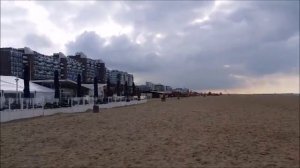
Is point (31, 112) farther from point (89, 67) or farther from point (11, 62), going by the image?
point (89, 67)

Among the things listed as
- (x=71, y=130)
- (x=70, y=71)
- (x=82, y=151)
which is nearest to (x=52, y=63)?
(x=70, y=71)

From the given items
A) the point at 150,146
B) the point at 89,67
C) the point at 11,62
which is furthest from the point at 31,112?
the point at 89,67

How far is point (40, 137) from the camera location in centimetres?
1243

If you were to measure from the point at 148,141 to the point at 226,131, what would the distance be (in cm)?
336

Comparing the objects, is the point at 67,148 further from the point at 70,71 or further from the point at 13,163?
the point at 70,71

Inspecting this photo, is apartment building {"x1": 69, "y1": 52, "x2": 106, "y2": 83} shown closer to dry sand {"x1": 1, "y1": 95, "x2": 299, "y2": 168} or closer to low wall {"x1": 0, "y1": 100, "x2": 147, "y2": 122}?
low wall {"x1": 0, "y1": 100, "x2": 147, "y2": 122}

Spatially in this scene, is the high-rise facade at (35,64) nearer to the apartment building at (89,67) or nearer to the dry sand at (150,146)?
the apartment building at (89,67)

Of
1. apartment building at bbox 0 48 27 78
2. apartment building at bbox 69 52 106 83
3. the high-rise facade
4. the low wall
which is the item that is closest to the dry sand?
the low wall

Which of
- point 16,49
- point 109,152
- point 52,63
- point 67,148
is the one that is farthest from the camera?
point 52,63

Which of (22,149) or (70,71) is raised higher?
(70,71)

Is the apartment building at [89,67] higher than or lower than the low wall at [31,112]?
higher

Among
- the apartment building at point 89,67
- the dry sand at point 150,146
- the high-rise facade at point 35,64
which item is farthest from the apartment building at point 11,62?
the dry sand at point 150,146

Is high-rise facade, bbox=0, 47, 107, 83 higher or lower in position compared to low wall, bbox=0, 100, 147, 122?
higher

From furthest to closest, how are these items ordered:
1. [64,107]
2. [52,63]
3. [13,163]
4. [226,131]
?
[52,63]
[64,107]
[226,131]
[13,163]
